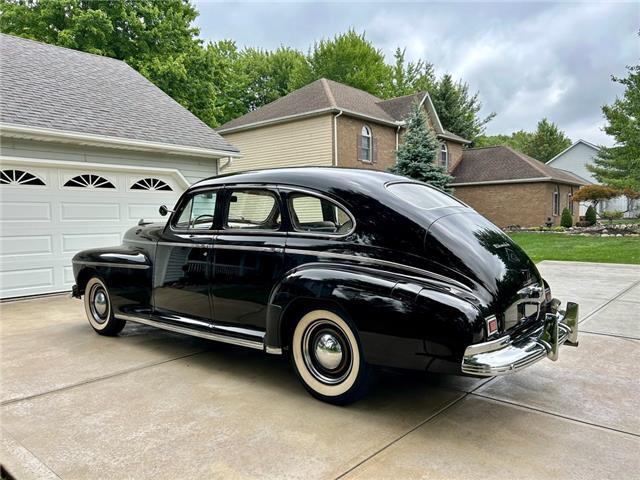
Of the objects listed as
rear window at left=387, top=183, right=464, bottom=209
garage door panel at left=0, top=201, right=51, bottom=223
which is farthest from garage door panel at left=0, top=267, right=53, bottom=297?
rear window at left=387, top=183, right=464, bottom=209

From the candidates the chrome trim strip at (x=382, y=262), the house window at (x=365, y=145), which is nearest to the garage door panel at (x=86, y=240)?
the chrome trim strip at (x=382, y=262)

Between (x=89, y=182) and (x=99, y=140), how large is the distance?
0.80 m

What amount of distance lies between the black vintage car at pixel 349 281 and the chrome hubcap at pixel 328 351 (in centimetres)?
1

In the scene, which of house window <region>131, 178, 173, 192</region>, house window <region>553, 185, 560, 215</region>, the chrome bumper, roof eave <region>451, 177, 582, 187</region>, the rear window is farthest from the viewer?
house window <region>553, 185, 560, 215</region>

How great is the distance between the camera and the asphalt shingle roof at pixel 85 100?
26.7 ft

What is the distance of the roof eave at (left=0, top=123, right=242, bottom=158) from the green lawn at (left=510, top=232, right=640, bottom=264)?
8512mm

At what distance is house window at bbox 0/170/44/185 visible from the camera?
7.25 metres

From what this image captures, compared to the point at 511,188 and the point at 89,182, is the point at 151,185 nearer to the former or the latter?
the point at 89,182

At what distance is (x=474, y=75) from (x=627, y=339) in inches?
1245

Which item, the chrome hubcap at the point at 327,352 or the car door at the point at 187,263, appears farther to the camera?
the car door at the point at 187,263

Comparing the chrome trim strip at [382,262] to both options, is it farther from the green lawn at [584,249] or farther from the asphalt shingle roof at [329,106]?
the asphalt shingle roof at [329,106]

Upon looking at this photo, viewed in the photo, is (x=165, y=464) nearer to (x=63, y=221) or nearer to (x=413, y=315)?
(x=413, y=315)

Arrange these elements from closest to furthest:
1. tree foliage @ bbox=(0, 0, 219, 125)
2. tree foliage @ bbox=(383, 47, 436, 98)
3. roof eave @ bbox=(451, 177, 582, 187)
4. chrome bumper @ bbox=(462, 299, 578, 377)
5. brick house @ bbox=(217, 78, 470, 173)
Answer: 1. chrome bumper @ bbox=(462, 299, 578, 377)
2. brick house @ bbox=(217, 78, 470, 173)
3. tree foliage @ bbox=(0, 0, 219, 125)
4. roof eave @ bbox=(451, 177, 582, 187)
5. tree foliage @ bbox=(383, 47, 436, 98)

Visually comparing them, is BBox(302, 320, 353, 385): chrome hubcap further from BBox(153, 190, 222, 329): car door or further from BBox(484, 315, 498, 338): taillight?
BBox(153, 190, 222, 329): car door
